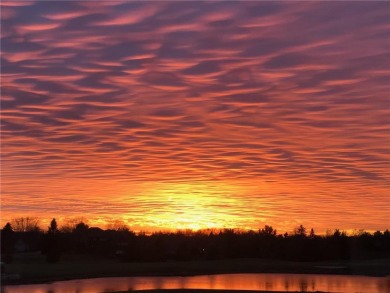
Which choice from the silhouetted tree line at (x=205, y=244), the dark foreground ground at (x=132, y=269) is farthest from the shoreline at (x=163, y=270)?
the silhouetted tree line at (x=205, y=244)

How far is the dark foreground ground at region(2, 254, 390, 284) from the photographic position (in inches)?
1876

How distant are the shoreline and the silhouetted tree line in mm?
3627

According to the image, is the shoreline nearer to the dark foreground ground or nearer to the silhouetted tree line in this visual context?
the dark foreground ground

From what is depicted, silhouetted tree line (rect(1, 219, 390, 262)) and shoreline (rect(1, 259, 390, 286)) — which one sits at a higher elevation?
silhouetted tree line (rect(1, 219, 390, 262))

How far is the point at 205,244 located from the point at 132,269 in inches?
1051

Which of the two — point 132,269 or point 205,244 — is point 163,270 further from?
point 205,244

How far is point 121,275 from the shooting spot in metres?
51.8

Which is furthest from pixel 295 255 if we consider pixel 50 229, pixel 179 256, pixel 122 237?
pixel 50 229

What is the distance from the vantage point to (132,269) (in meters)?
57.6

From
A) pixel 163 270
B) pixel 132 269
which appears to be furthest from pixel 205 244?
pixel 132 269

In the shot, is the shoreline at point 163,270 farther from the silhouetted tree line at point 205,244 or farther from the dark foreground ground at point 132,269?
the silhouetted tree line at point 205,244

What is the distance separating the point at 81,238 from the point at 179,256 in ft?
43.0

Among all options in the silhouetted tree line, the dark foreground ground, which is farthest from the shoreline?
the silhouetted tree line

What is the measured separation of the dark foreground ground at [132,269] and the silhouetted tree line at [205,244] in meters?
2.28
